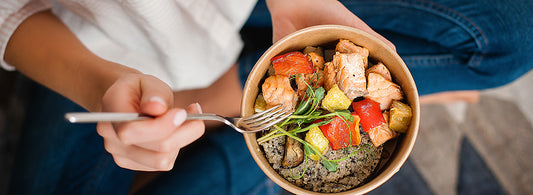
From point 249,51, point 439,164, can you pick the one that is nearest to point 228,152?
point 249,51

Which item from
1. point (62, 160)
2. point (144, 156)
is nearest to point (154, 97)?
point (144, 156)

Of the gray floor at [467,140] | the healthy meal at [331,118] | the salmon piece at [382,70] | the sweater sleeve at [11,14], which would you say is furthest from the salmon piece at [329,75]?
the gray floor at [467,140]

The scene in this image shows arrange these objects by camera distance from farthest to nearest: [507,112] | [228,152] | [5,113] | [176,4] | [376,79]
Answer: [507,112] < [5,113] < [228,152] < [176,4] < [376,79]

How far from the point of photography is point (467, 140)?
75.9 inches

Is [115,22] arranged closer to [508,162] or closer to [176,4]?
[176,4]

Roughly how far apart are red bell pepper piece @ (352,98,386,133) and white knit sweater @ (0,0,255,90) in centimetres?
66

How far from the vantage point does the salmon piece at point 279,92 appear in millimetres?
791

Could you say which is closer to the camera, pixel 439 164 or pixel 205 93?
pixel 205 93

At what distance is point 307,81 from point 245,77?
538 millimetres

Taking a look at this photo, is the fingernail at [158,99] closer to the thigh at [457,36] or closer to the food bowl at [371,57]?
the food bowl at [371,57]

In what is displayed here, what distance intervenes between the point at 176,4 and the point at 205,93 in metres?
0.46

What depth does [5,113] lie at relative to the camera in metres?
1.83

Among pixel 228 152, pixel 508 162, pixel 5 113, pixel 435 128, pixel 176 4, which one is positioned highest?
pixel 176 4

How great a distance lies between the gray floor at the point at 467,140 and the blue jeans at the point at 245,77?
58 centimetres
